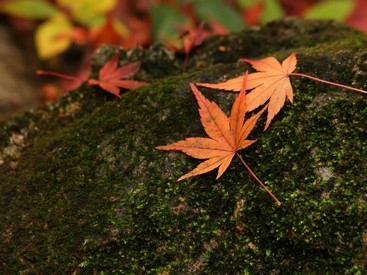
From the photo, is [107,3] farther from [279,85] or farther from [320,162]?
[320,162]

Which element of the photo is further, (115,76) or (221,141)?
(115,76)

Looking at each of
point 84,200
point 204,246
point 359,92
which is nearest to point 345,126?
point 359,92

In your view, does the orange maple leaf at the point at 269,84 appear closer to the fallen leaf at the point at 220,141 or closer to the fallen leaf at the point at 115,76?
the fallen leaf at the point at 220,141

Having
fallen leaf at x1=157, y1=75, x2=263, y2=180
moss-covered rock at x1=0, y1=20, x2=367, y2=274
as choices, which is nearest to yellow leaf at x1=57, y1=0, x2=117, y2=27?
moss-covered rock at x1=0, y1=20, x2=367, y2=274

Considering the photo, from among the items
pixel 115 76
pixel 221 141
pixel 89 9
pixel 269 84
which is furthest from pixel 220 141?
pixel 89 9

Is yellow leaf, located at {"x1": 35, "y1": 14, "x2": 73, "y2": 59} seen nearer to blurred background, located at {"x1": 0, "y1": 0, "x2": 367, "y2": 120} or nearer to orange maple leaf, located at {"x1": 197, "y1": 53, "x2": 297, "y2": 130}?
blurred background, located at {"x1": 0, "y1": 0, "x2": 367, "y2": 120}

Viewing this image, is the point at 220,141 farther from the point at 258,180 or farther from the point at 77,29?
the point at 77,29

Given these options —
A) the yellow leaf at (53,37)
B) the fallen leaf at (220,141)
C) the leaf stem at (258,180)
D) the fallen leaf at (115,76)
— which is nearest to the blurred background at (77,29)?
the yellow leaf at (53,37)
